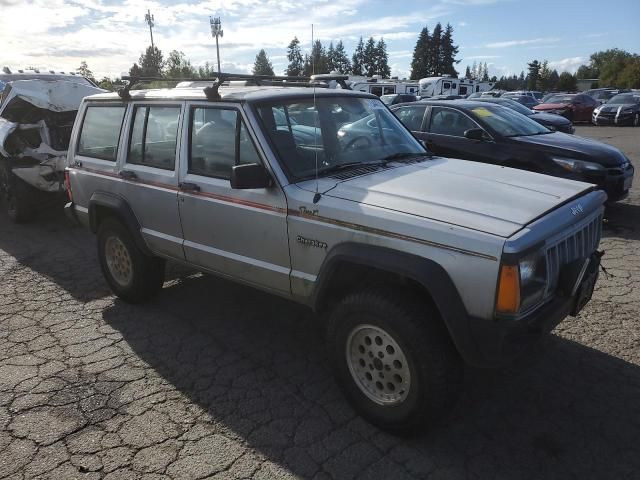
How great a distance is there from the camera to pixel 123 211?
4.40 meters

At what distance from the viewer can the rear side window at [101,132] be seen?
4.56m

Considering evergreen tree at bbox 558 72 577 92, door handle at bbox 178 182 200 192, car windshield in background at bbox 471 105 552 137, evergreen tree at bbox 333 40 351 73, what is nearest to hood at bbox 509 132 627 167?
car windshield in background at bbox 471 105 552 137

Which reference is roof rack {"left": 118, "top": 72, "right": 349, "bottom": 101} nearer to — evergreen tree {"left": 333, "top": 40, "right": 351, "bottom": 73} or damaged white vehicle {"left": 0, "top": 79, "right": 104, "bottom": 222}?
damaged white vehicle {"left": 0, "top": 79, "right": 104, "bottom": 222}

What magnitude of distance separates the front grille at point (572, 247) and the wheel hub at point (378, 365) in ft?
2.91

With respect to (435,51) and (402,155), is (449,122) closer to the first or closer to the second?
(402,155)

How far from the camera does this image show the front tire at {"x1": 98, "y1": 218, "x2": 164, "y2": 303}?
182 inches

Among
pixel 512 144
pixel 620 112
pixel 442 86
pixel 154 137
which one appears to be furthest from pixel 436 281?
pixel 442 86

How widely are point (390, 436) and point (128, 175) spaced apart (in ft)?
9.72

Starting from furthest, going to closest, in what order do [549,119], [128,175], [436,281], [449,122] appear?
1. [549,119]
2. [449,122]
3. [128,175]
4. [436,281]

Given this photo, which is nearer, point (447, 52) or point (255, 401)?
point (255, 401)

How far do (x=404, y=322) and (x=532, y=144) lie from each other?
5.40 metres

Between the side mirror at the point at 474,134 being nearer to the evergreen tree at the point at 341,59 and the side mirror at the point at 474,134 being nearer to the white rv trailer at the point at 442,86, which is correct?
the white rv trailer at the point at 442,86

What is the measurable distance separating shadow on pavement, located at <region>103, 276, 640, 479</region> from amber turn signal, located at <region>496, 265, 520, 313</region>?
0.38m

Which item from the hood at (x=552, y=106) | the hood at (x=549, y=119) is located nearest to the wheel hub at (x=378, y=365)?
the hood at (x=549, y=119)
